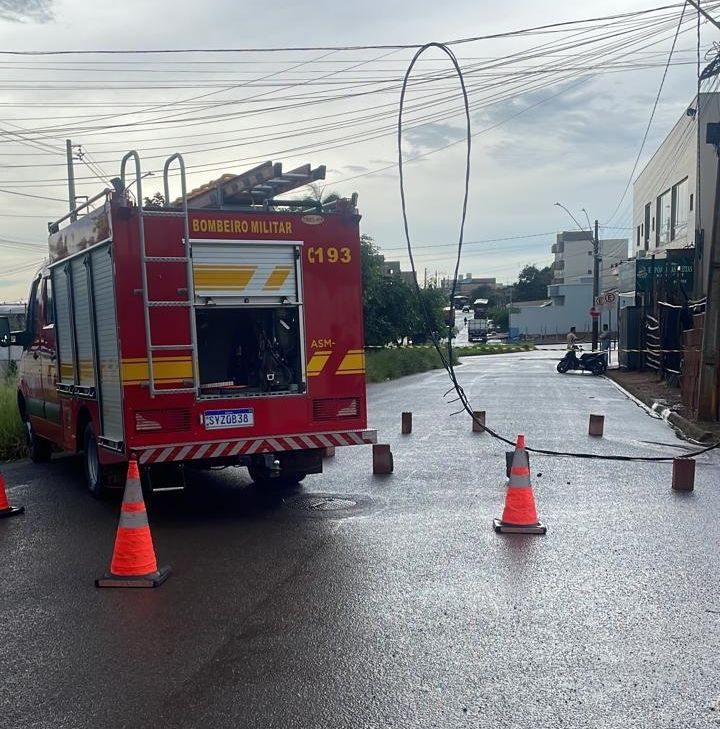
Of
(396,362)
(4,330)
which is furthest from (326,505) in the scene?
(396,362)

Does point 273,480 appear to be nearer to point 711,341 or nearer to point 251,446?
point 251,446

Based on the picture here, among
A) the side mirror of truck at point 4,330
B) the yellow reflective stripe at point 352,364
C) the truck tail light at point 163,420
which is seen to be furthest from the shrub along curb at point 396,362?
the truck tail light at point 163,420

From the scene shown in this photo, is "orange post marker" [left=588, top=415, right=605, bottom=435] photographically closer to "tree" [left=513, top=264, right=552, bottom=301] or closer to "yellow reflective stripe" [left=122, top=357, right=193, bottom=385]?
"yellow reflective stripe" [left=122, top=357, right=193, bottom=385]

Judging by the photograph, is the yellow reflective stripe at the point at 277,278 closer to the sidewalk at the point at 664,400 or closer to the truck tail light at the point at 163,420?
the truck tail light at the point at 163,420

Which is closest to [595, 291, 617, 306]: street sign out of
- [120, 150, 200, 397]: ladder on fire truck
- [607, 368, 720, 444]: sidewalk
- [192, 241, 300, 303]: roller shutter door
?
[607, 368, 720, 444]: sidewalk

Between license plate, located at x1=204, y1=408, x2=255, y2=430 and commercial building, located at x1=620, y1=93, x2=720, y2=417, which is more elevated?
commercial building, located at x1=620, y1=93, x2=720, y2=417

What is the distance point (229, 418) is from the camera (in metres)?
7.94

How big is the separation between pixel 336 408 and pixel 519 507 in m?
2.17

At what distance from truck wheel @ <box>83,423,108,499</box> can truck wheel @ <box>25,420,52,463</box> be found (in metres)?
3.18

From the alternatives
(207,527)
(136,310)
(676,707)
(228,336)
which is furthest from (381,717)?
(228,336)

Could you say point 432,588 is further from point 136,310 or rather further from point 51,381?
point 51,381

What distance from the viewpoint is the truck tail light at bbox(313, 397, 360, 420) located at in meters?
8.34

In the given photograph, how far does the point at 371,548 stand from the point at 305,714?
9.60ft

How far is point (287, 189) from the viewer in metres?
8.86
